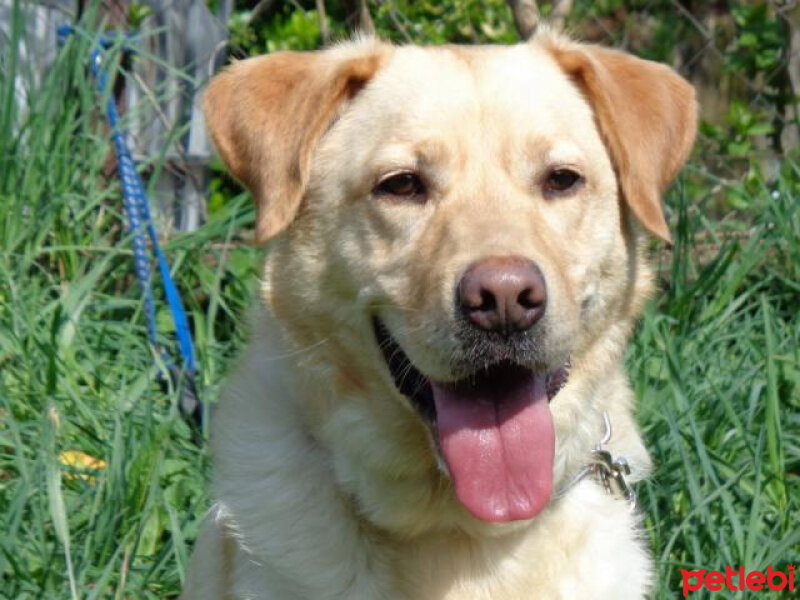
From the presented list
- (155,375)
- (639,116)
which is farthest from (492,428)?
(155,375)

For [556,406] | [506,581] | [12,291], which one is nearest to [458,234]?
[556,406]

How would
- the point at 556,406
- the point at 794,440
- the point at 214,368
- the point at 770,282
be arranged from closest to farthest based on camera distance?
the point at 556,406, the point at 794,440, the point at 214,368, the point at 770,282

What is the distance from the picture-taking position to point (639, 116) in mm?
3055

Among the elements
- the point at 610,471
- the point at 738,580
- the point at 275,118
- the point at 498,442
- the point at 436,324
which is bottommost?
the point at 738,580

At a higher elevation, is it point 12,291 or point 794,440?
point 12,291

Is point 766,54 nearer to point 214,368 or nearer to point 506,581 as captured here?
point 214,368

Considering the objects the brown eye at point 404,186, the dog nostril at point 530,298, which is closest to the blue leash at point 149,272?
the brown eye at point 404,186

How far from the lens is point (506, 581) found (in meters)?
2.83

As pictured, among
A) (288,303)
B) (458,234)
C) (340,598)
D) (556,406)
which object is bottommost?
(340,598)

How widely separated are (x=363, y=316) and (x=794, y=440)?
5.76 feet

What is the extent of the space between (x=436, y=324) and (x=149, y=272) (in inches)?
84.5

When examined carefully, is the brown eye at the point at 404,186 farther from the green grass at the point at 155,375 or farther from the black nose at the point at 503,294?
the green grass at the point at 155,375

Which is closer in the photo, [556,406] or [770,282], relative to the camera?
[556,406]

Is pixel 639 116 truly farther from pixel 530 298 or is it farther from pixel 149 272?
pixel 149 272
